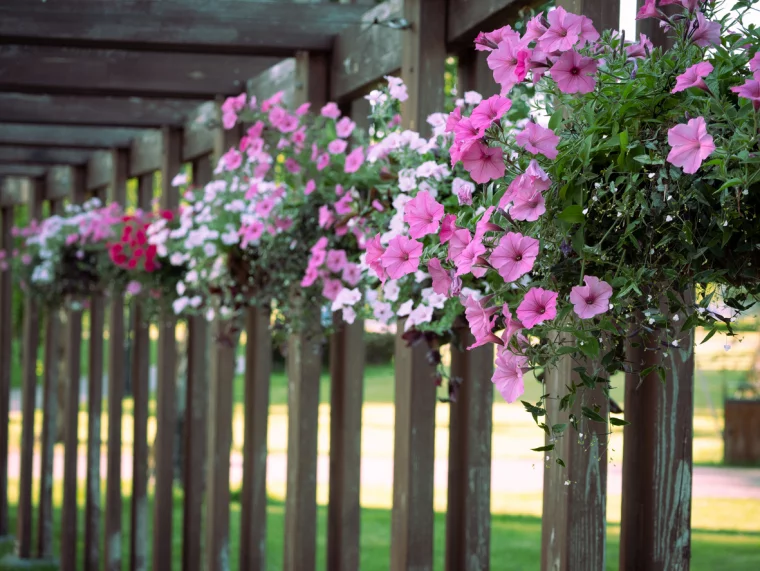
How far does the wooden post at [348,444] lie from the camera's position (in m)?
2.84

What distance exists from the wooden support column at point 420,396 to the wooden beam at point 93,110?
2.03m

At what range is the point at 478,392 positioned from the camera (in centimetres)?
226

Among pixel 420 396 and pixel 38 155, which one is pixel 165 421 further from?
pixel 420 396

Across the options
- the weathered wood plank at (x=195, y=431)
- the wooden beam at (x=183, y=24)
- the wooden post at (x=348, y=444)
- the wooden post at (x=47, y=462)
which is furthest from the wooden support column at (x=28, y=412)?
the wooden post at (x=348, y=444)

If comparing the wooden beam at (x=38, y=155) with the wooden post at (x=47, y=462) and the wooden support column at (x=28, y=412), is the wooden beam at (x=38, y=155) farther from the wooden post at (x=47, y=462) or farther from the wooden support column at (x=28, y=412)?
the wooden support column at (x=28, y=412)

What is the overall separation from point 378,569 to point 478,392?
325 cm

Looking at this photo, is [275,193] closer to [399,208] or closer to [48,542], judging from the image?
[399,208]

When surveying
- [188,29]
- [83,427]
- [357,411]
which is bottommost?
[83,427]

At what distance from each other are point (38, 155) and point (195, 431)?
6.76 ft

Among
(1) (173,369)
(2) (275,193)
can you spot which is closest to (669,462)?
(2) (275,193)

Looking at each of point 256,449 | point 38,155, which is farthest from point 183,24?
point 38,155

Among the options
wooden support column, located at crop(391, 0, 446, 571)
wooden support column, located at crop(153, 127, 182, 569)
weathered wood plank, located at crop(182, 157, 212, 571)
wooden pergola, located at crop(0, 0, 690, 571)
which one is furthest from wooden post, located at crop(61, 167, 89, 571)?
wooden support column, located at crop(391, 0, 446, 571)

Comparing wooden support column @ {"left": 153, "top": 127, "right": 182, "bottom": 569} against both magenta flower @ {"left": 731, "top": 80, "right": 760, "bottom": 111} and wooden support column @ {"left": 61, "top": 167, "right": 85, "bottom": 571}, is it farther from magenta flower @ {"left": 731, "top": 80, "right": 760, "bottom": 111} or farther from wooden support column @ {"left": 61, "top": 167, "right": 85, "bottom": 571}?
magenta flower @ {"left": 731, "top": 80, "right": 760, "bottom": 111}

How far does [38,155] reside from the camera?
5.61 m
